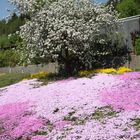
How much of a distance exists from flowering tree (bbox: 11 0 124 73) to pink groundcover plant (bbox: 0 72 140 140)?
5332 millimetres

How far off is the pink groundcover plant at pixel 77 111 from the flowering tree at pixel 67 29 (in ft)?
17.5

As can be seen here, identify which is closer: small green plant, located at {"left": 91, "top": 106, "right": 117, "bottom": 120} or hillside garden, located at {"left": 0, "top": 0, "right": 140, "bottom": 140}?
hillside garden, located at {"left": 0, "top": 0, "right": 140, "bottom": 140}

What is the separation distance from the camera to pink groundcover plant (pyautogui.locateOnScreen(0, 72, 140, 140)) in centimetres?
1396

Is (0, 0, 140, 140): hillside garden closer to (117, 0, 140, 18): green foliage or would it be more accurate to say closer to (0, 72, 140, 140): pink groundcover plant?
(0, 72, 140, 140): pink groundcover plant

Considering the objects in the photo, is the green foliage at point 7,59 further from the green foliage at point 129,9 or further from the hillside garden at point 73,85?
the hillside garden at point 73,85

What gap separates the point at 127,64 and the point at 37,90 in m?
8.73

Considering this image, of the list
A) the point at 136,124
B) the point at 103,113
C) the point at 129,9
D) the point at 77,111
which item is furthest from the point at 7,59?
the point at 136,124

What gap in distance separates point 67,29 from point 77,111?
10562 mm

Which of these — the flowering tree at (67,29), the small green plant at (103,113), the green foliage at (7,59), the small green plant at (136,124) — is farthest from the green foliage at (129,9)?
the small green plant at (136,124)

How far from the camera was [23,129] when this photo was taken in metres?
15.5

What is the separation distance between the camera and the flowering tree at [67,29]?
2658cm

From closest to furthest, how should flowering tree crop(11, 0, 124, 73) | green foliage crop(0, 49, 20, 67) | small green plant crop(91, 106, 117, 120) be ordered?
small green plant crop(91, 106, 117, 120) → flowering tree crop(11, 0, 124, 73) → green foliage crop(0, 49, 20, 67)

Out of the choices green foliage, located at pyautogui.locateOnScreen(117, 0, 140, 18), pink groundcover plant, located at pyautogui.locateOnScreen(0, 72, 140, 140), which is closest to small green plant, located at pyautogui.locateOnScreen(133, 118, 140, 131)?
pink groundcover plant, located at pyautogui.locateOnScreen(0, 72, 140, 140)

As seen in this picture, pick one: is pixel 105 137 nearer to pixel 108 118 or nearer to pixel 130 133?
pixel 130 133
